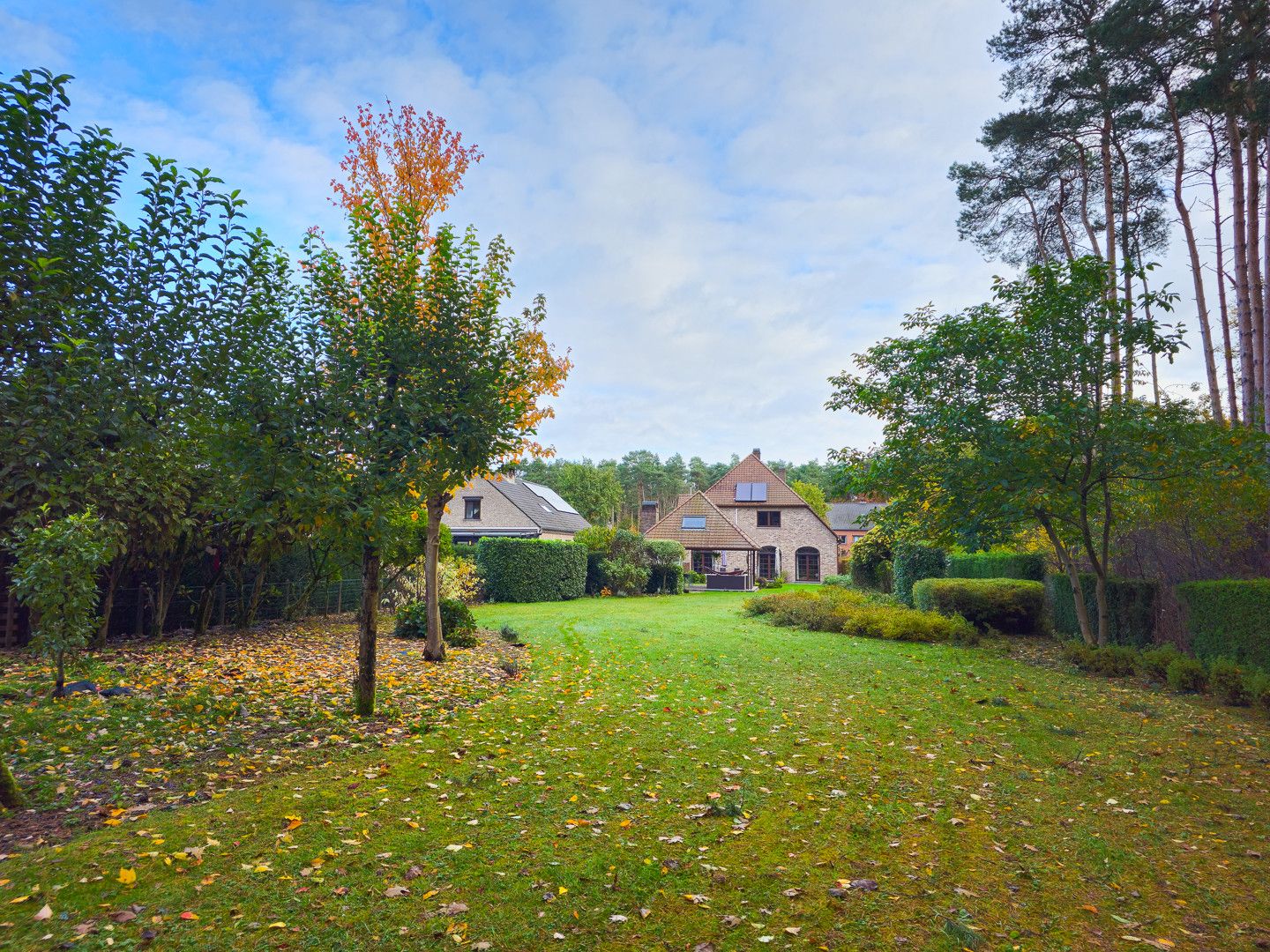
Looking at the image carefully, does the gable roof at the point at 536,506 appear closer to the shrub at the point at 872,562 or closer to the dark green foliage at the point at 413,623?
the shrub at the point at 872,562

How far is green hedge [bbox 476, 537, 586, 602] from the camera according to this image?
842 inches

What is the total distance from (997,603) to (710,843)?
1262 cm

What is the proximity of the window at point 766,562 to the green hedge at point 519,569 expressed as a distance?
19936mm

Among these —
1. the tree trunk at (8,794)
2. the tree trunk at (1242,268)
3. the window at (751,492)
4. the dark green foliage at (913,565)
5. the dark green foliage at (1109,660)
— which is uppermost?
the tree trunk at (1242,268)

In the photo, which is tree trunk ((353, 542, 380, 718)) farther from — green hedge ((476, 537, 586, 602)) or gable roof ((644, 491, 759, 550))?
gable roof ((644, 491, 759, 550))

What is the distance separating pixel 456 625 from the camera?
36.7ft

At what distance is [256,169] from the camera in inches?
277

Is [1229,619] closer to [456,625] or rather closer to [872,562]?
[456,625]

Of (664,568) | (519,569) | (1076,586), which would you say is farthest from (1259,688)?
(664,568)

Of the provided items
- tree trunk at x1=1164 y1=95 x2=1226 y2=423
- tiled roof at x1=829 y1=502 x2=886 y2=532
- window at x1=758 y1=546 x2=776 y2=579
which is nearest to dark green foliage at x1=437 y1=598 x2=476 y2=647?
tree trunk at x1=1164 y1=95 x2=1226 y2=423

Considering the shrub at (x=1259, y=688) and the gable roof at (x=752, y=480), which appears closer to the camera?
the shrub at (x=1259, y=688)

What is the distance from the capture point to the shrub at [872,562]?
75.7 feet

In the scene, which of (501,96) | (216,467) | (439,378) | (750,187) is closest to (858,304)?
(750,187)

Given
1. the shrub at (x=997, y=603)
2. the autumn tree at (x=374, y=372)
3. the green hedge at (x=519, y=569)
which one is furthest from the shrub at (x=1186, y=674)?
the green hedge at (x=519, y=569)
